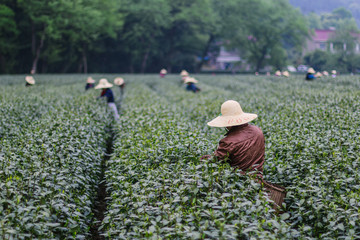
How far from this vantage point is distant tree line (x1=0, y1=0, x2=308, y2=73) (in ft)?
147

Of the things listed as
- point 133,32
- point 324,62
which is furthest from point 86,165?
point 324,62

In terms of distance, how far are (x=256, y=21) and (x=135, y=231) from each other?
53.5 meters

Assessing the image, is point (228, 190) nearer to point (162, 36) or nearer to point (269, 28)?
point (269, 28)

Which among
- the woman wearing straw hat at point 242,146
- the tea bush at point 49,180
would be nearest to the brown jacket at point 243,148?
the woman wearing straw hat at point 242,146

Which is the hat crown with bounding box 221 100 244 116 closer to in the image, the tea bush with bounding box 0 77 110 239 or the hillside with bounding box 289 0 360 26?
the tea bush with bounding box 0 77 110 239

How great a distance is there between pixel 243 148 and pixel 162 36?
53.7 meters

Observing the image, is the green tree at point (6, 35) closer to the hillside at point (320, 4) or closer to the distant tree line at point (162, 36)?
the distant tree line at point (162, 36)

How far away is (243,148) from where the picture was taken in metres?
4.73

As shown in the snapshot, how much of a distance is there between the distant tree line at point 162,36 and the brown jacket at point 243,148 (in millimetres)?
39857

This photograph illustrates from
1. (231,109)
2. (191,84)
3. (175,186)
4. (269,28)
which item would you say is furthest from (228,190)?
(269,28)

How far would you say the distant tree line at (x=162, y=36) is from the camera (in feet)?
147

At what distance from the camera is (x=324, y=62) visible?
182 ft

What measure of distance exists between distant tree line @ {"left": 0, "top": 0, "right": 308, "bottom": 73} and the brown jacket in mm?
39857

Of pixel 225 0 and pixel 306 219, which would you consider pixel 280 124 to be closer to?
pixel 306 219
